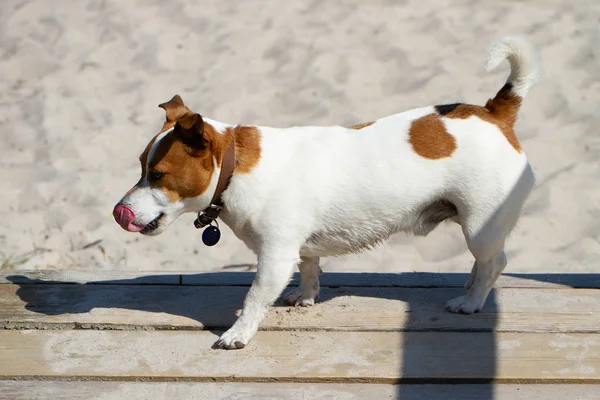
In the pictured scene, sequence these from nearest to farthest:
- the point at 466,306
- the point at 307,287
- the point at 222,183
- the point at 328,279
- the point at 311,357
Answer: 1. the point at 311,357
2. the point at 222,183
3. the point at 466,306
4. the point at 307,287
5. the point at 328,279

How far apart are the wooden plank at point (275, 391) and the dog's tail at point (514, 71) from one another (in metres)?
1.08

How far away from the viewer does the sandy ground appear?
220 inches

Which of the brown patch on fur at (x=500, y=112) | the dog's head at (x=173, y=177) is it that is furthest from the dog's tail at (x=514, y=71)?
the dog's head at (x=173, y=177)

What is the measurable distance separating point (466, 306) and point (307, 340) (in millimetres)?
692

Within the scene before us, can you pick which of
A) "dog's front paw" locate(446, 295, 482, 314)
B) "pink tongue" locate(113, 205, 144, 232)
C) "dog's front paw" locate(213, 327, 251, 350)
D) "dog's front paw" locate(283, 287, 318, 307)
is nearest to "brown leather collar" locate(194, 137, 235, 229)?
"pink tongue" locate(113, 205, 144, 232)

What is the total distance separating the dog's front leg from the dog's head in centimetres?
32

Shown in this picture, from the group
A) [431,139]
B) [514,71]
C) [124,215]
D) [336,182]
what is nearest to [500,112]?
[514,71]

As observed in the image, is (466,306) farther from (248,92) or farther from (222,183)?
(248,92)

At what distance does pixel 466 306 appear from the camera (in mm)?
3678

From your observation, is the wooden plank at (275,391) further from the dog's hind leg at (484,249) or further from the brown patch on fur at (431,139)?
the brown patch on fur at (431,139)

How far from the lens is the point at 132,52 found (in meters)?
7.16

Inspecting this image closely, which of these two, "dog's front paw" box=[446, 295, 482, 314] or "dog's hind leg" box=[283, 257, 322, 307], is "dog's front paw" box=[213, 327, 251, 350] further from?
"dog's front paw" box=[446, 295, 482, 314]

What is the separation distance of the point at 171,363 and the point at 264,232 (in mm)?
593

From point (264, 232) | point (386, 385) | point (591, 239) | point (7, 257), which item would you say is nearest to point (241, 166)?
point (264, 232)
